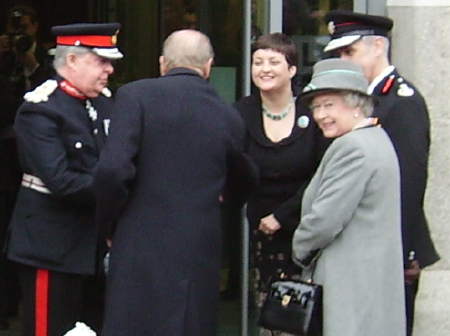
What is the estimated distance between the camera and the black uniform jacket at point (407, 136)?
542 cm

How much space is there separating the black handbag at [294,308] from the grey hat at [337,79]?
78cm

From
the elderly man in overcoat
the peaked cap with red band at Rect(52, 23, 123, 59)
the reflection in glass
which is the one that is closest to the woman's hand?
the elderly man in overcoat

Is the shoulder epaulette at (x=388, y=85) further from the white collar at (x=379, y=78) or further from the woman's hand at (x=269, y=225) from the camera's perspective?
the woman's hand at (x=269, y=225)

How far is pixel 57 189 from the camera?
5285mm

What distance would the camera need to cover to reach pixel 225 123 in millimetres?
5074

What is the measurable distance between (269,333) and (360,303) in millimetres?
1151

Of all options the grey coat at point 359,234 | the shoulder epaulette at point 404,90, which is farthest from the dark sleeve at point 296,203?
the grey coat at point 359,234

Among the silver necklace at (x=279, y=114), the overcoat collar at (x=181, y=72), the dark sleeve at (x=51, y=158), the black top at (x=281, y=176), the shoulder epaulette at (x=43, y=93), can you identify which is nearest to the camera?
the overcoat collar at (x=181, y=72)

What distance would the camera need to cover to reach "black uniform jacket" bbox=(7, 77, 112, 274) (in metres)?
5.31

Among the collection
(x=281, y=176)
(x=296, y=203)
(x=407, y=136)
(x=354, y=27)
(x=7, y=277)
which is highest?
(x=354, y=27)

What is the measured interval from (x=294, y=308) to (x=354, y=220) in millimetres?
446

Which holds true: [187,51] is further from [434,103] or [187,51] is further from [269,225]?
[434,103]

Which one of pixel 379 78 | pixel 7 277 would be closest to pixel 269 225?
pixel 379 78

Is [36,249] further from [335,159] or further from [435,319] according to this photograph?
[435,319]
